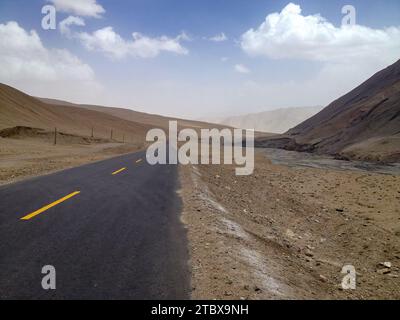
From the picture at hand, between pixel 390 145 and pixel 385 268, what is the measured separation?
2740cm

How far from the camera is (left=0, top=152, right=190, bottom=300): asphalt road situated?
4.18 meters

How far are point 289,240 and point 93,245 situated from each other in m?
4.74

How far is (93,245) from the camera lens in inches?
221

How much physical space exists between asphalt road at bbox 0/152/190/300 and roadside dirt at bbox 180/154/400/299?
42 centimetres

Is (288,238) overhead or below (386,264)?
overhead

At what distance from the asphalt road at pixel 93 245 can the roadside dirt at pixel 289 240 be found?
419 millimetres
